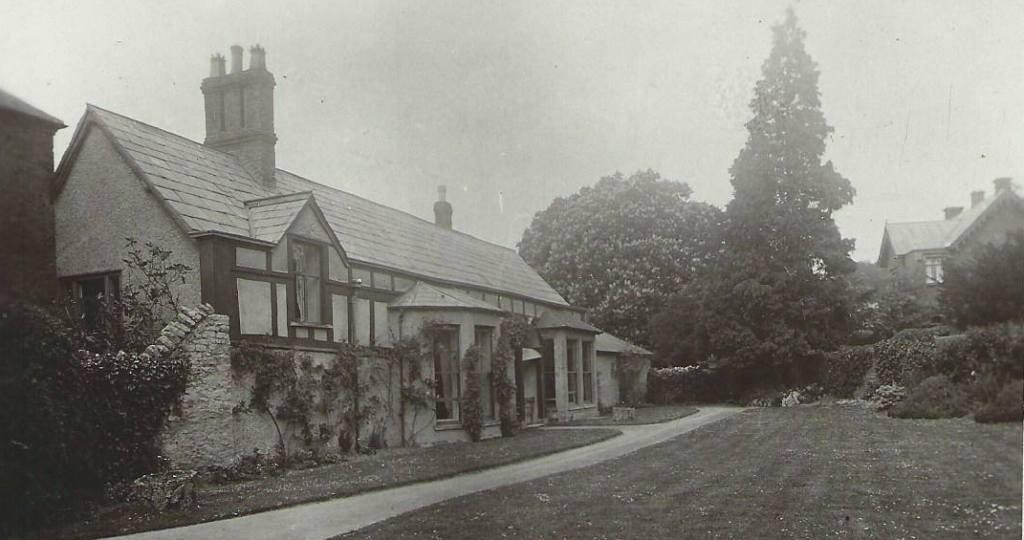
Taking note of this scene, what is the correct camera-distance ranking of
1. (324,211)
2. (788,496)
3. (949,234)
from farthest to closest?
(324,211)
(788,496)
(949,234)

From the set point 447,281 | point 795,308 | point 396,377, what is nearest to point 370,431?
point 396,377

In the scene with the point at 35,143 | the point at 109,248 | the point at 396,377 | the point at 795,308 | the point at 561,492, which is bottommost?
the point at 561,492

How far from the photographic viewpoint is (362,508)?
941 cm

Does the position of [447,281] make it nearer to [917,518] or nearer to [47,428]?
[47,428]

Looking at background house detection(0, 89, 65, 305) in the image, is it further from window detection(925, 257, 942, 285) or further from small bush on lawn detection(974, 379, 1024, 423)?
small bush on lawn detection(974, 379, 1024, 423)

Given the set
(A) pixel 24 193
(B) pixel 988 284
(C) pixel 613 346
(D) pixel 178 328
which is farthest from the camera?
(C) pixel 613 346

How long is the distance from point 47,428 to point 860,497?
28.9ft

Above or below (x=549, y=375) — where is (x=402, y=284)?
above

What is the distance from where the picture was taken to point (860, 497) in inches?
318

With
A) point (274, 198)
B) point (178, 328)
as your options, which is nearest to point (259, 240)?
point (274, 198)

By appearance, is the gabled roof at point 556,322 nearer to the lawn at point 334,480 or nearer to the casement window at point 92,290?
the lawn at point 334,480

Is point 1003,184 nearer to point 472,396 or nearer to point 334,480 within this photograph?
point 334,480

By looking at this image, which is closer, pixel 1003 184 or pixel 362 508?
pixel 1003 184

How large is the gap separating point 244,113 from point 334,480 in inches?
337
